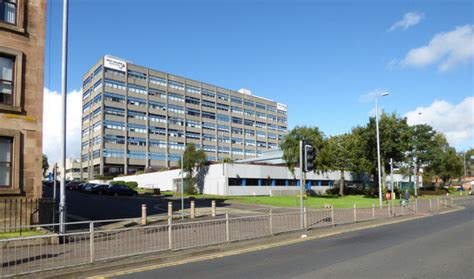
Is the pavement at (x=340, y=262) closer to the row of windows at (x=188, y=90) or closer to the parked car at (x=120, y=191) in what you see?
the parked car at (x=120, y=191)

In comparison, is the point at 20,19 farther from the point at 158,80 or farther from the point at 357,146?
the point at 158,80

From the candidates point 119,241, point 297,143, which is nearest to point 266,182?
point 297,143

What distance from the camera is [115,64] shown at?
9356 cm

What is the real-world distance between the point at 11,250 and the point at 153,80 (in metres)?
95.2

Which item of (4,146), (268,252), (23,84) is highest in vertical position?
(23,84)

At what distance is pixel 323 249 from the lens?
37.7 ft

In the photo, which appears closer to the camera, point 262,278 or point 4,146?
point 262,278

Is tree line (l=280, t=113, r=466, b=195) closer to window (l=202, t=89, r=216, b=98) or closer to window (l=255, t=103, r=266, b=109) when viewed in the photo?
window (l=202, t=89, r=216, b=98)

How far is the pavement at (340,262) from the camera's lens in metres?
8.09

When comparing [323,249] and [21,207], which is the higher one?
[21,207]

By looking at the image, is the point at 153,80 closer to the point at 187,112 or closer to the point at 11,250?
the point at 187,112

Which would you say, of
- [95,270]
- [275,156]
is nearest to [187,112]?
[275,156]

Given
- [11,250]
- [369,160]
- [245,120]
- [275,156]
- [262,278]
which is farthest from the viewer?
[245,120]

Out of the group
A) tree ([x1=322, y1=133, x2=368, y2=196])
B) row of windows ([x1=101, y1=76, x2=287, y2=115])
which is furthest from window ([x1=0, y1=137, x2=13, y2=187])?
row of windows ([x1=101, y1=76, x2=287, y2=115])
